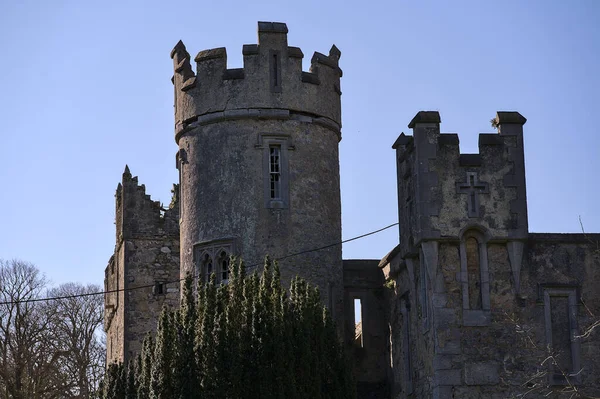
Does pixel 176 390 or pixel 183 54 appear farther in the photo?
pixel 183 54

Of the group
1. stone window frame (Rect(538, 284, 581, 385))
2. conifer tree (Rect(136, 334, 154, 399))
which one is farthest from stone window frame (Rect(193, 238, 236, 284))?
stone window frame (Rect(538, 284, 581, 385))

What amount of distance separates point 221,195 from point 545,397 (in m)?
7.74

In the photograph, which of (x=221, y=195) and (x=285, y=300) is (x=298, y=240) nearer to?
(x=221, y=195)

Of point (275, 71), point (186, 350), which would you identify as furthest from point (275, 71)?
point (186, 350)

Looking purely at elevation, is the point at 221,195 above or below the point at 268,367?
above

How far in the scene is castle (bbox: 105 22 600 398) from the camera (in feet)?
81.1

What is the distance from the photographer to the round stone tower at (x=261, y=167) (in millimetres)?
27891

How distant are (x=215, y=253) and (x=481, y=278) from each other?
19.3ft

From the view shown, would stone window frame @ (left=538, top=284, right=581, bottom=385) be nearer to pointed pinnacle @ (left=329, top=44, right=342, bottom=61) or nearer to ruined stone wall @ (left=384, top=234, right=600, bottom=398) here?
ruined stone wall @ (left=384, top=234, right=600, bottom=398)

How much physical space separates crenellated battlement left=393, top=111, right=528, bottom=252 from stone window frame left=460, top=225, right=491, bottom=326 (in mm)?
167

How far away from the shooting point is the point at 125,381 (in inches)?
1016

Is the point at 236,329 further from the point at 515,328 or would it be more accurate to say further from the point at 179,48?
the point at 179,48

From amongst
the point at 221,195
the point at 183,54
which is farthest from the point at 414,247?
the point at 183,54

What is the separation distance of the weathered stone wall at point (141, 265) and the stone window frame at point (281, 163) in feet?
20.6
